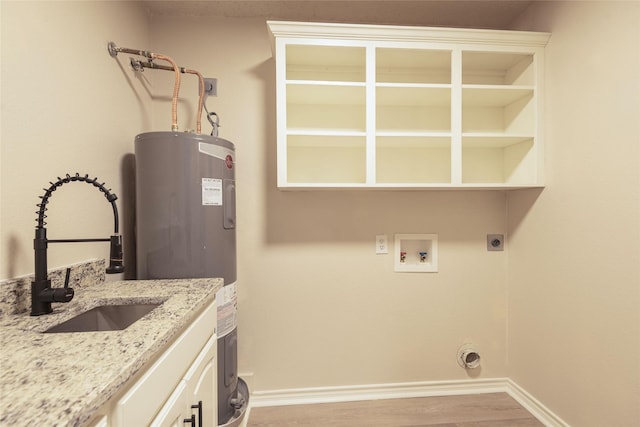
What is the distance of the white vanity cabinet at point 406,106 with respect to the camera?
147 cm

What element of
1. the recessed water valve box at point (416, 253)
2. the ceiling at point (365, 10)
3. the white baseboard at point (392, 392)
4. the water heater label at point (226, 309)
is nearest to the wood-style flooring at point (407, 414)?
the white baseboard at point (392, 392)

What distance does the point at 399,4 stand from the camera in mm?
1673

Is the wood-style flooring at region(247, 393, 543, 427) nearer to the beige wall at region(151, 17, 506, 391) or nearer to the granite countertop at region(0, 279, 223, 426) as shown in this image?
the beige wall at region(151, 17, 506, 391)

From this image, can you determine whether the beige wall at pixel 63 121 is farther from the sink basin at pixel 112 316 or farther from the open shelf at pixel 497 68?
the open shelf at pixel 497 68

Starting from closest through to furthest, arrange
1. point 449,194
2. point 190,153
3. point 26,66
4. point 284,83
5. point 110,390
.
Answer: point 110,390 < point 26,66 < point 190,153 < point 284,83 < point 449,194

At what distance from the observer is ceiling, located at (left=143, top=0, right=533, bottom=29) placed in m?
1.63

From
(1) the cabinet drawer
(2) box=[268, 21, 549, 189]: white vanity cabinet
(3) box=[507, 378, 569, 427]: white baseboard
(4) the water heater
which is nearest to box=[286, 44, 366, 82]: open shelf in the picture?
(2) box=[268, 21, 549, 189]: white vanity cabinet

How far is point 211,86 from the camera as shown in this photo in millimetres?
1688

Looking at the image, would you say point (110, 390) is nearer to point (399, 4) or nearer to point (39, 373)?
point (39, 373)

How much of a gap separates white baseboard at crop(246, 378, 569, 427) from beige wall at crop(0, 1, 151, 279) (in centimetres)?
131

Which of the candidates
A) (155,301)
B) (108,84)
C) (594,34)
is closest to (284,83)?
(108,84)

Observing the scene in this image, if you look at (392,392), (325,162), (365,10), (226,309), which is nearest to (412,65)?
(365,10)

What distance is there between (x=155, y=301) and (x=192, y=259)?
0.30 meters

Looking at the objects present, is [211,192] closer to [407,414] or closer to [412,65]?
[412,65]
